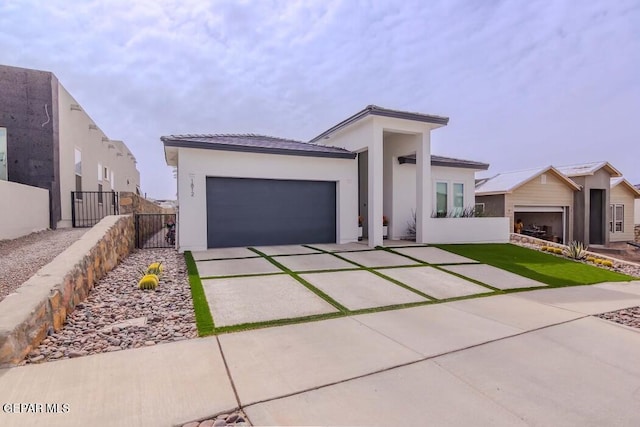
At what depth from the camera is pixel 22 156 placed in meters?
9.81

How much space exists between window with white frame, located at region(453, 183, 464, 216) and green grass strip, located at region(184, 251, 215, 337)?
12153 mm

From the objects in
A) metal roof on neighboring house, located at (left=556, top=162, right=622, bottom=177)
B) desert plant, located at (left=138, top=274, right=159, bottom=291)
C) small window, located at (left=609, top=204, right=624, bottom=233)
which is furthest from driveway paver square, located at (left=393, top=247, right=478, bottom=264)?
small window, located at (left=609, top=204, right=624, bottom=233)

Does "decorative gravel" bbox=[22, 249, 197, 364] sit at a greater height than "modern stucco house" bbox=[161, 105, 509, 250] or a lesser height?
lesser

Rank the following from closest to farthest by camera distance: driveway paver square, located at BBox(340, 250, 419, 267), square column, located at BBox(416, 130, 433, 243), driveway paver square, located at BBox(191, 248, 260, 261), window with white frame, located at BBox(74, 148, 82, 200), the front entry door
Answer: driveway paver square, located at BBox(340, 250, 419, 267) < driveway paver square, located at BBox(191, 248, 260, 261) < square column, located at BBox(416, 130, 433, 243) < window with white frame, located at BBox(74, 148, 82, 200) < the front entry door

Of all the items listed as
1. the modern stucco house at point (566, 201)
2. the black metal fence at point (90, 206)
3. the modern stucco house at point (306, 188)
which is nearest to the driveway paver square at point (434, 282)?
the modern stucco house at point (306, 188)

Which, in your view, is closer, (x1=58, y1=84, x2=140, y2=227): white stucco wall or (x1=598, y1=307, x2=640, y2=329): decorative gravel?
(x1=598, y1=307, x2=640, y2=329): decorative gravel

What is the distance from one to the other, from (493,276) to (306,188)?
259 inches

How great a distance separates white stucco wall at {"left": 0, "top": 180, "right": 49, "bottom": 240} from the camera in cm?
785

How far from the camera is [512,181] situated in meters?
18.6

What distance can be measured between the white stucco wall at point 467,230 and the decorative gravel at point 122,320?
358 inches

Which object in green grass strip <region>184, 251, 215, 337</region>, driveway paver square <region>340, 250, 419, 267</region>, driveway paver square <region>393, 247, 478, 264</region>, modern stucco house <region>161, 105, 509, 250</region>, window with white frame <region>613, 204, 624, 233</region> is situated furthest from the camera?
window with white frame <region>613, 204, 624, 233</region>

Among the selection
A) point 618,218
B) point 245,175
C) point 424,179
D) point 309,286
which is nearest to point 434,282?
point 309,286

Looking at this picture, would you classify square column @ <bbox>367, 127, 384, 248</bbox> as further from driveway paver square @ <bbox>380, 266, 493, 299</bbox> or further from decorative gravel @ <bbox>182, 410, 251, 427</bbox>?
decorative gravel @ <bbox>182, 410, 251, 427</bbox>

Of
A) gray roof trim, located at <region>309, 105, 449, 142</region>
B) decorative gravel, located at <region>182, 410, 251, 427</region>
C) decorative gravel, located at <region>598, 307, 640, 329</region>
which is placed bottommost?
decorative gravel, located at <region>598, 307, 640, 329</region>
